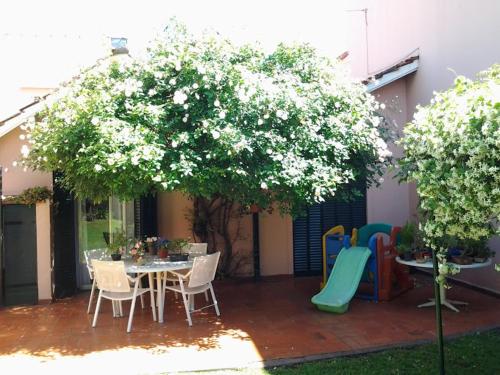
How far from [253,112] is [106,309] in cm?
439

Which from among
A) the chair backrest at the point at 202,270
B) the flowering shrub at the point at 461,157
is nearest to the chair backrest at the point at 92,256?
the chair backrest at the point at 202,270

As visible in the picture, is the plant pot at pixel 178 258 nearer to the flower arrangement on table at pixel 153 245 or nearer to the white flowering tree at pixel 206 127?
the flower arrangement on table at pixel 153 245

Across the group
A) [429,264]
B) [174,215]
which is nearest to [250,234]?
[174,215]

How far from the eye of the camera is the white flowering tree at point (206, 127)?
611 cm

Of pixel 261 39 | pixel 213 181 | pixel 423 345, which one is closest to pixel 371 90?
pixel 261 39

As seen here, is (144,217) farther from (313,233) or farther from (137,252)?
(313,233)

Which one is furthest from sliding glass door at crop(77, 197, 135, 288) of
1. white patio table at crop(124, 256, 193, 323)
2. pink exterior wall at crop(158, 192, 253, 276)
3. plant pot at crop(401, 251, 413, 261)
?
plant pot at crop(401, 251, 413, 261)

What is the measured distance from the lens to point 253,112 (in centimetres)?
651

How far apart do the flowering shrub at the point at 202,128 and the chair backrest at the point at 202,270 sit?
105 cm

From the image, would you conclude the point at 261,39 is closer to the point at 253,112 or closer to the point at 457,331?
the point at 253,112

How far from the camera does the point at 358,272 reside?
7.87 meters

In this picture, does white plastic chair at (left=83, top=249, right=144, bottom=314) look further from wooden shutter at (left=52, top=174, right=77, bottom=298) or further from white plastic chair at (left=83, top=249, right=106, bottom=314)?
wooden shutter at (left=52, top=174, right=77, bottom=298)

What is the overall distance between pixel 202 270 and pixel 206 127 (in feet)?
7.45

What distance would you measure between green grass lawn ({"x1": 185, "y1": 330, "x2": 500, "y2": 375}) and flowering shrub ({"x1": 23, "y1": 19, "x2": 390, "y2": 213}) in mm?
2177
